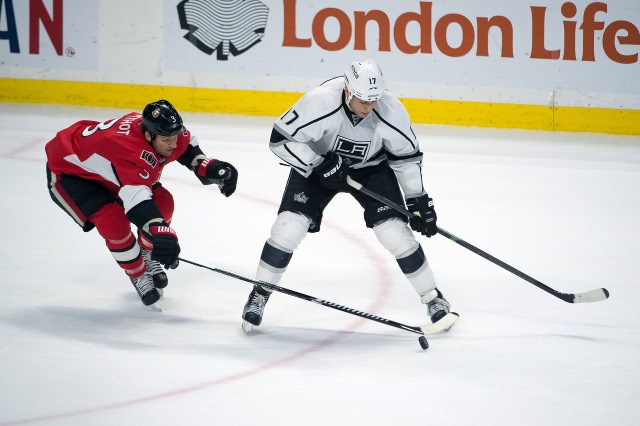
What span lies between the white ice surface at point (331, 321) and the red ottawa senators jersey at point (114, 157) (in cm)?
57

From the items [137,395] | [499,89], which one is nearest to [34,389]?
[137,395]

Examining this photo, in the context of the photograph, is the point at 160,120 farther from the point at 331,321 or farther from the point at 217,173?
the point at 331,321

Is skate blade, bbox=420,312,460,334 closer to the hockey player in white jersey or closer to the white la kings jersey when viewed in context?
the hockey player in white jersey

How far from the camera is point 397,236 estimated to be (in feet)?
12.6

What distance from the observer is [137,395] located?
10.4 ft

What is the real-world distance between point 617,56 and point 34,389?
5955 millimetres

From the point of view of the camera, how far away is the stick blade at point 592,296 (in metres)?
4.06

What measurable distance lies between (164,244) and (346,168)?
0.76m

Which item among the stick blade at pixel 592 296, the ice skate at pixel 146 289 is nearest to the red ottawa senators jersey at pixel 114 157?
the ice skate at pixel 146 289

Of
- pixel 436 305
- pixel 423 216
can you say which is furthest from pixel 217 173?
pixel 436 305

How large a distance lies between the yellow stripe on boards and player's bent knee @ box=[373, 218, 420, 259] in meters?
4.39

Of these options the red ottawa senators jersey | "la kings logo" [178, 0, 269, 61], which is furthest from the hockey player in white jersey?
"la kings logo" [178, 0, 269, 61]

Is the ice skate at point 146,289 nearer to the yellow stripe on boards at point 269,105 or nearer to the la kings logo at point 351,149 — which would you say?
the la kings logo at point 351,149

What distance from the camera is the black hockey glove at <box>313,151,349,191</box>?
12.3ft
